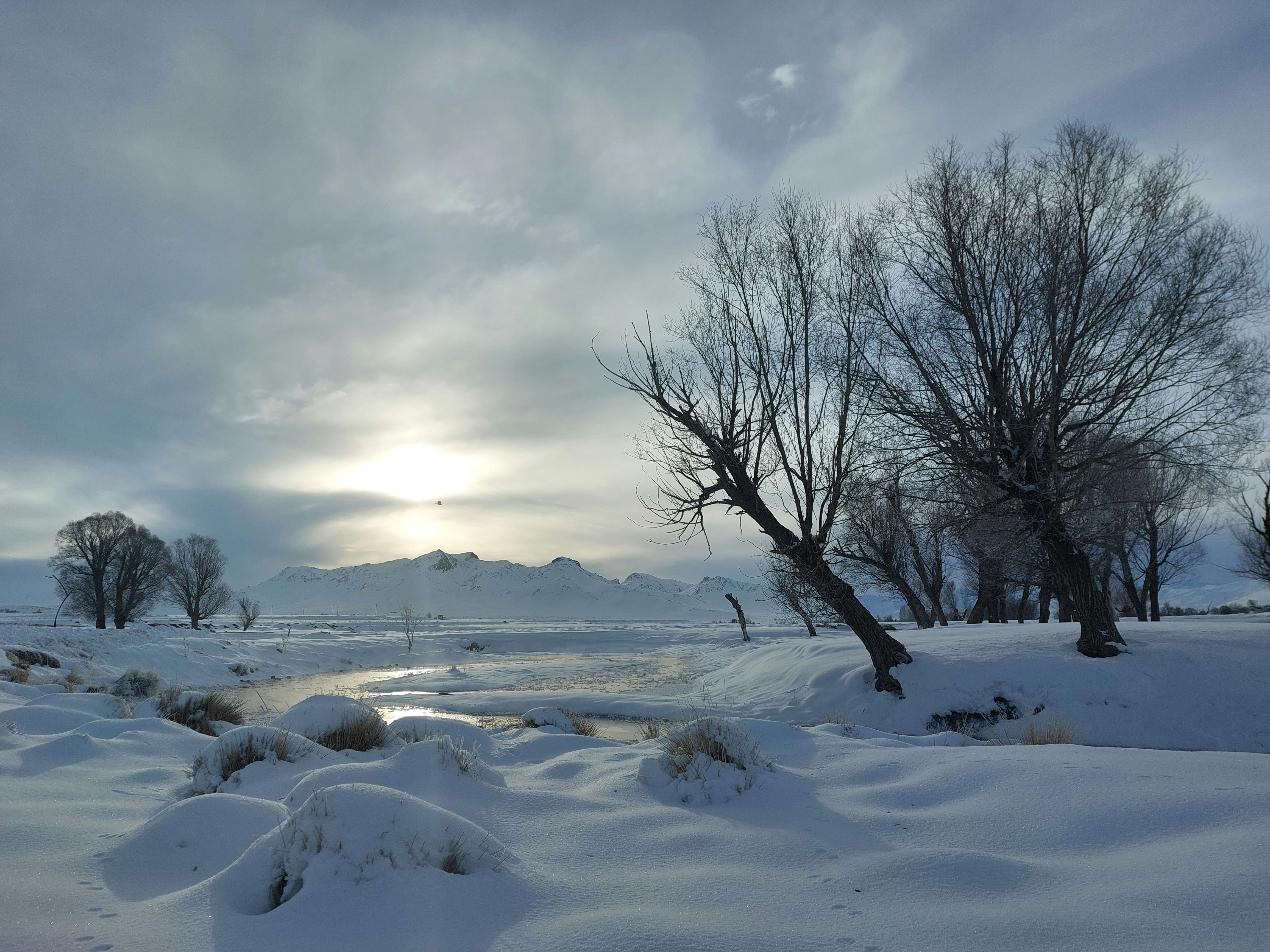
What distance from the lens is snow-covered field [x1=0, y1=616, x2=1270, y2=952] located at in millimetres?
2135

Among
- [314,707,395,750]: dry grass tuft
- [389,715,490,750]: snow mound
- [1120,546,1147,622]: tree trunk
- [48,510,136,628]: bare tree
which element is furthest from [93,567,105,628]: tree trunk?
[1120,546,1147,622]: tree trunk

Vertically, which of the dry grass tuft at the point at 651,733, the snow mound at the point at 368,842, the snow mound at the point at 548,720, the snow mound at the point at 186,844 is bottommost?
the dry grass tuft at the point at 651,733

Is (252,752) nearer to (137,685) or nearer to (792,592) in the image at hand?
(137,685)

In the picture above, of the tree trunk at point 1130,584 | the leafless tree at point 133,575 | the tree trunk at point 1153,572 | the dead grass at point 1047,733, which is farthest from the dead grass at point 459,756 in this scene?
the leafless tree at point 133,575

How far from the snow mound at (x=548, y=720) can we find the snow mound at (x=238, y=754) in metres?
3.31

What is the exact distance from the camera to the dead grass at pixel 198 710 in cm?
802

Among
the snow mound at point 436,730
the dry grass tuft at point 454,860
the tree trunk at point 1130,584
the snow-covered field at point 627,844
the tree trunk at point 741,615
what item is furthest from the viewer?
the tree trunk at point 741,615

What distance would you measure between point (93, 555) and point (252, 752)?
44.1 metres

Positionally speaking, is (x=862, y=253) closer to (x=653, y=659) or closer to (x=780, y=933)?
(x=780, y=933)

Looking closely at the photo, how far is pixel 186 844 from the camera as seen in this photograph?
3.03m

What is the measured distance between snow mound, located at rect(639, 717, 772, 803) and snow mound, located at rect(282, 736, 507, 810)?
1.14 metres

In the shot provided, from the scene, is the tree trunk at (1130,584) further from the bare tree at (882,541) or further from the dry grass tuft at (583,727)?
the dry grass tuft at (583,727)

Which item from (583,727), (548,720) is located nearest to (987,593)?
(583,727)

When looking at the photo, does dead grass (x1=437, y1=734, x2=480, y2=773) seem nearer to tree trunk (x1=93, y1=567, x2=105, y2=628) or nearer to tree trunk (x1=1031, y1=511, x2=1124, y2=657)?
tree trunk (x1=1031, y1=511, x2=1124, y2=657)
